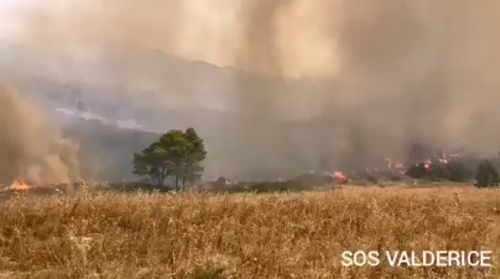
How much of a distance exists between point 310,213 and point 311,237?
6.14 feet

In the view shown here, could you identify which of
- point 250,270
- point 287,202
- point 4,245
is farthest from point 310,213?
point 4,245

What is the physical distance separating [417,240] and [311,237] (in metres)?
1.54

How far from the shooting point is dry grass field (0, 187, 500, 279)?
6.10m

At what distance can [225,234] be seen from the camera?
25.0 ft

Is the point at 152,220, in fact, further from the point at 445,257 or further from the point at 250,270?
the point at 445,257

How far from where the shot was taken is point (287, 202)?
11.0 metres

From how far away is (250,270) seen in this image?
19.9ft

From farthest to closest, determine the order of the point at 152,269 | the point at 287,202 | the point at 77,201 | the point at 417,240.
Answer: the point at 287,202 < the point at 77,201 < the point at 417,240 < the point at 152,269

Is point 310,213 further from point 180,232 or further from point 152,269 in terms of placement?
point 152,269

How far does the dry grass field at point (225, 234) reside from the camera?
6.10 meters

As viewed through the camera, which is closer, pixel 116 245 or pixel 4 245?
pixel 116 245

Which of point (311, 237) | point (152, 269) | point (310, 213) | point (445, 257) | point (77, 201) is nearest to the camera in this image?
point (152, 269)

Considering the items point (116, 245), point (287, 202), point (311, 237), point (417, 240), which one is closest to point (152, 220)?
point (116, 245)

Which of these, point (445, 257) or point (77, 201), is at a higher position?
point (77, 201)
